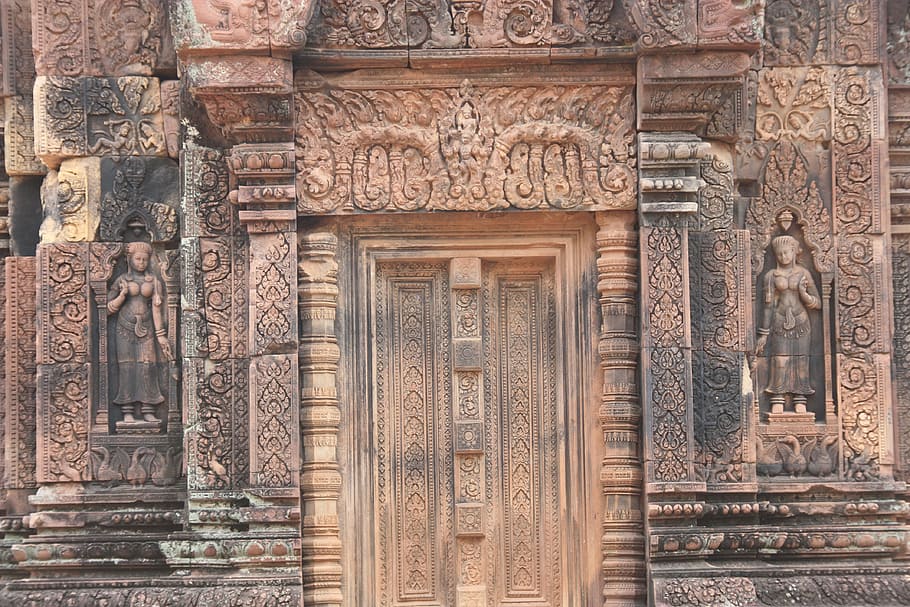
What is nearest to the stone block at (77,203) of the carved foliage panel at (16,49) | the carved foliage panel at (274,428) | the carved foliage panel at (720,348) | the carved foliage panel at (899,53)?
the carved foliage panel at (16,49)

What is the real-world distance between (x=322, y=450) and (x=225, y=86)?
2136 mm

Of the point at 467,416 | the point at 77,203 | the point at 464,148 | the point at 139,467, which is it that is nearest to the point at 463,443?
the point at 467,416

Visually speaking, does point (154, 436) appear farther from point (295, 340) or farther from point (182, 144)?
point (182, 144)

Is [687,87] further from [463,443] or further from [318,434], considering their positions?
[318,434]

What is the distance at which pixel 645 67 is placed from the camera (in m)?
8.23

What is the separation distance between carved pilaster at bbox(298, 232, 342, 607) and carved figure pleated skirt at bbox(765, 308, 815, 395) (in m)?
2.64

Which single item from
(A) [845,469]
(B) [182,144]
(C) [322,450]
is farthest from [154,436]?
(A) [845,469]

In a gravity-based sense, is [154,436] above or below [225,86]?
below

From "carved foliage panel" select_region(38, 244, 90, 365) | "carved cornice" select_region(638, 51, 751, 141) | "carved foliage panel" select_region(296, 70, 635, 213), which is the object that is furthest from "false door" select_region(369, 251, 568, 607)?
"carved foliage panel" select_region(38, 244, 90, 365)

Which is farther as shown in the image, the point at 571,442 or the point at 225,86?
the point at 571,442

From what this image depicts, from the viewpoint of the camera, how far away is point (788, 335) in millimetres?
8805

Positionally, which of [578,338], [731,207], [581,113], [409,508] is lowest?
[409,508]

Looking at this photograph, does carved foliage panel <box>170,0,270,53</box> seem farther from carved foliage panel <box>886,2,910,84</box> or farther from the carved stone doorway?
carved foliage panel <box>886,2,910,84</box>

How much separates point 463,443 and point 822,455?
7.08 feet
